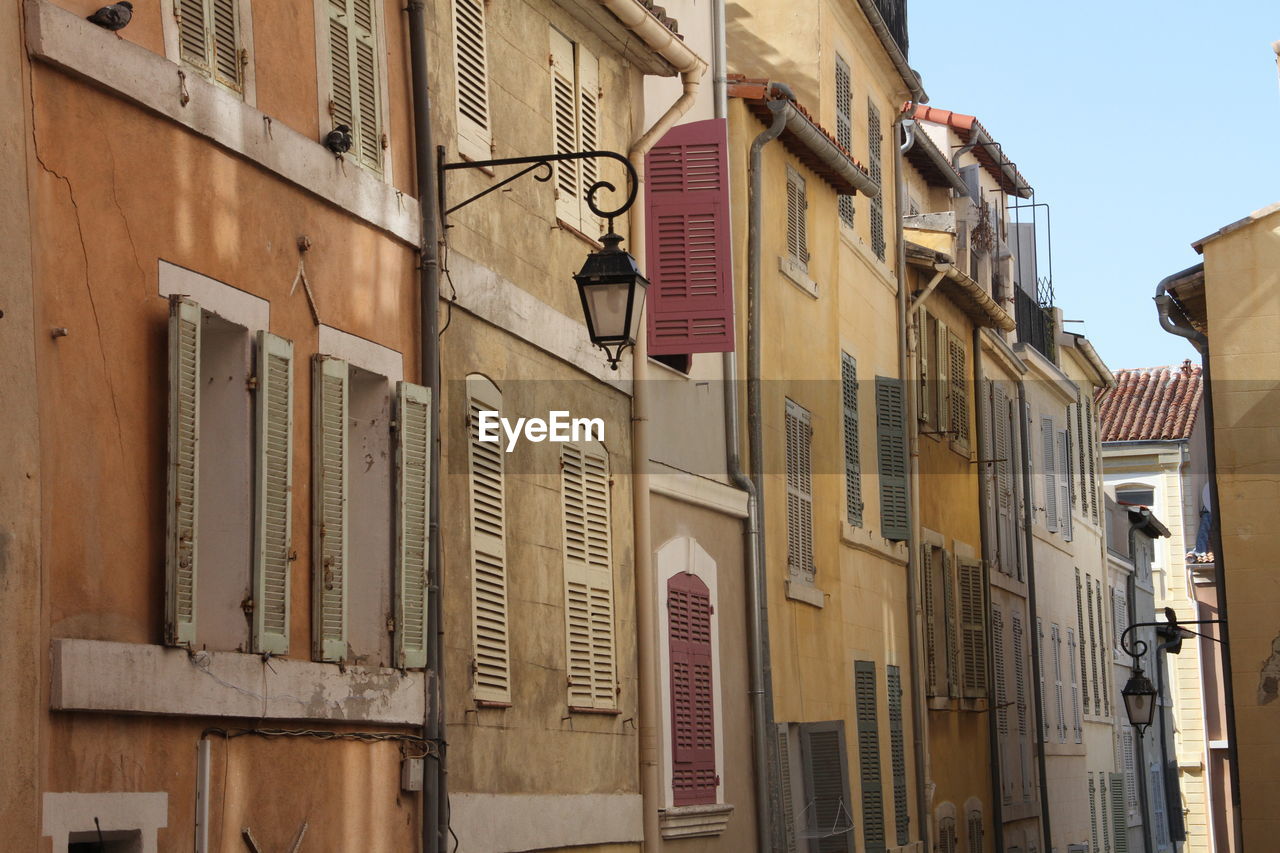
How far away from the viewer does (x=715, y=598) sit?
1488cm

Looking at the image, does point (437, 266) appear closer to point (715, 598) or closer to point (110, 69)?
point (110, 69)

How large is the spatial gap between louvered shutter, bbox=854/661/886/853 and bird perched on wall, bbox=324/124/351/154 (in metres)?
10.8

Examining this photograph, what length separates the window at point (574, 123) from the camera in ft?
39.9

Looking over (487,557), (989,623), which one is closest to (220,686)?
(487,557)

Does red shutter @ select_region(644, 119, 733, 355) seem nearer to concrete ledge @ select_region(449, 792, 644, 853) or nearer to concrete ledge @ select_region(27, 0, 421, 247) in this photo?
concrete ledge @ select_region(449, 792, 644, 853)

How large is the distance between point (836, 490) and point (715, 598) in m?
3.91

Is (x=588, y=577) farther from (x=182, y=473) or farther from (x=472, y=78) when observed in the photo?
(x=182, y=473)

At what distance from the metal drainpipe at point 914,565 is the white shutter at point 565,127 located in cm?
930

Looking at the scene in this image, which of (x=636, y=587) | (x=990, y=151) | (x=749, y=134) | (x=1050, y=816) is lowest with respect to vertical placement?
(x=1050, y=816)

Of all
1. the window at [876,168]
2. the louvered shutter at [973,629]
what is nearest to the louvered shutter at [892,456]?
the window at [876,168]

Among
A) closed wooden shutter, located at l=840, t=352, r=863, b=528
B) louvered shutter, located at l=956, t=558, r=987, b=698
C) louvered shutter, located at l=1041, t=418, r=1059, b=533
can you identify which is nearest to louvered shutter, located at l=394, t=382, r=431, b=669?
closed wooden shutter, located at l=840, t=352, r=863, b=528

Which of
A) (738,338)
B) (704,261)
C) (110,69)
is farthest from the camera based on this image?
(738,338)

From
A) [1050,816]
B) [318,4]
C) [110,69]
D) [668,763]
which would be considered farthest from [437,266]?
[1050,816]

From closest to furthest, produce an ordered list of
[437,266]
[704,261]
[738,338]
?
[437,266], [704,261], [738,338]
